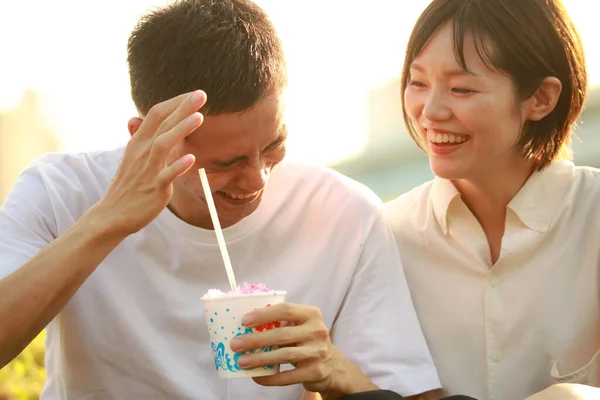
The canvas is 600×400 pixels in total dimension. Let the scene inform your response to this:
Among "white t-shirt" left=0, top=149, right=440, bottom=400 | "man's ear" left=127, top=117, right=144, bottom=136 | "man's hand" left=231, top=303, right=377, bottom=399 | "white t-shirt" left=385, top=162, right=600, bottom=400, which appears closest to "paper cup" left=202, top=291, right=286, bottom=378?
"man's hand" left=231, top=303, right=377, bottom=399

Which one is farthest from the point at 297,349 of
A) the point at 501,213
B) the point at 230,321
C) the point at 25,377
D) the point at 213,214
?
the point at 25,377

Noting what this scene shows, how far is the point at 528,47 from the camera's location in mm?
2887

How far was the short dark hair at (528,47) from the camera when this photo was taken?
2.87 metres

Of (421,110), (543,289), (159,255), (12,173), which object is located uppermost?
(421,110)

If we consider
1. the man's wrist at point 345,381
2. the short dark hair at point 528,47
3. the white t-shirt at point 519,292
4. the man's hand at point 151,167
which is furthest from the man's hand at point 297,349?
the short dark hair at point 528,47

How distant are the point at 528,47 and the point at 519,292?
0.76 metres

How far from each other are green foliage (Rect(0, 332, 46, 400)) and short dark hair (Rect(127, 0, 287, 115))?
2435mm

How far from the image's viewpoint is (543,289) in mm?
2883

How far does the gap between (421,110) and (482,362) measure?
81cm

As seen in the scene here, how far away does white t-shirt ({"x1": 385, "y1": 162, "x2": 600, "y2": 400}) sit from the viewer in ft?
9.37

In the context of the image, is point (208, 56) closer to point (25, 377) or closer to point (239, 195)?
point (239, 195)

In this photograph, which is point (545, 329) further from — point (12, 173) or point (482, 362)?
point (12, 173)

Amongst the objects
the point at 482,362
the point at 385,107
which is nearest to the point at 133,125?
the point at 482,362

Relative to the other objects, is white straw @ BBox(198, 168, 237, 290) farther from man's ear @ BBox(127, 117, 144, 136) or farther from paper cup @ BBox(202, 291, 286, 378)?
man's ear @ BBox(127, 117, 144, 136)
